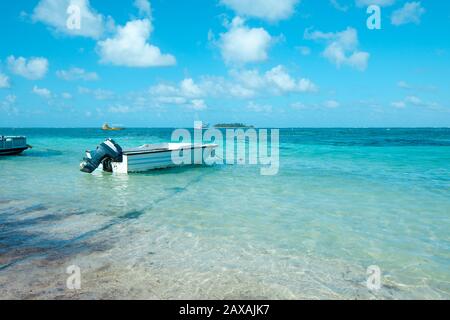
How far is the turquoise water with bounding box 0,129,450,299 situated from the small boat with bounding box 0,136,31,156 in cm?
1416

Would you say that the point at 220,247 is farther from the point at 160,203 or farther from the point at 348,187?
the point at 348,187

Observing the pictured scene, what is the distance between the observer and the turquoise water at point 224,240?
436cm

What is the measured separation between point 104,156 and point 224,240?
35.2 feet

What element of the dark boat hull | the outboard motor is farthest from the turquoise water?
the dark boat hull

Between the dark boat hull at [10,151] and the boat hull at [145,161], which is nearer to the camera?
the boat hull at [145,161]

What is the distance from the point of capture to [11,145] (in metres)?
24.2

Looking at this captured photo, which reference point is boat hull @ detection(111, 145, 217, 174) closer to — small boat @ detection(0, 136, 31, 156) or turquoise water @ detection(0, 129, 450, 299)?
turquoise water @ detection(0, 129, 450, 299)

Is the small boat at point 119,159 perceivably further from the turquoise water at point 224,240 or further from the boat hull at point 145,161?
the turquoise water at point 224,240

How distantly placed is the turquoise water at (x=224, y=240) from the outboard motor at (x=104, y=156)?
139 inches

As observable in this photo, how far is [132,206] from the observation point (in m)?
8.91

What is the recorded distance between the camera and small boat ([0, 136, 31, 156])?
23.6m

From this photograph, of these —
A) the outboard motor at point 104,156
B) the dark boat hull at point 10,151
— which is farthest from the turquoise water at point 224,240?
the dark boat hull at point 10,151
